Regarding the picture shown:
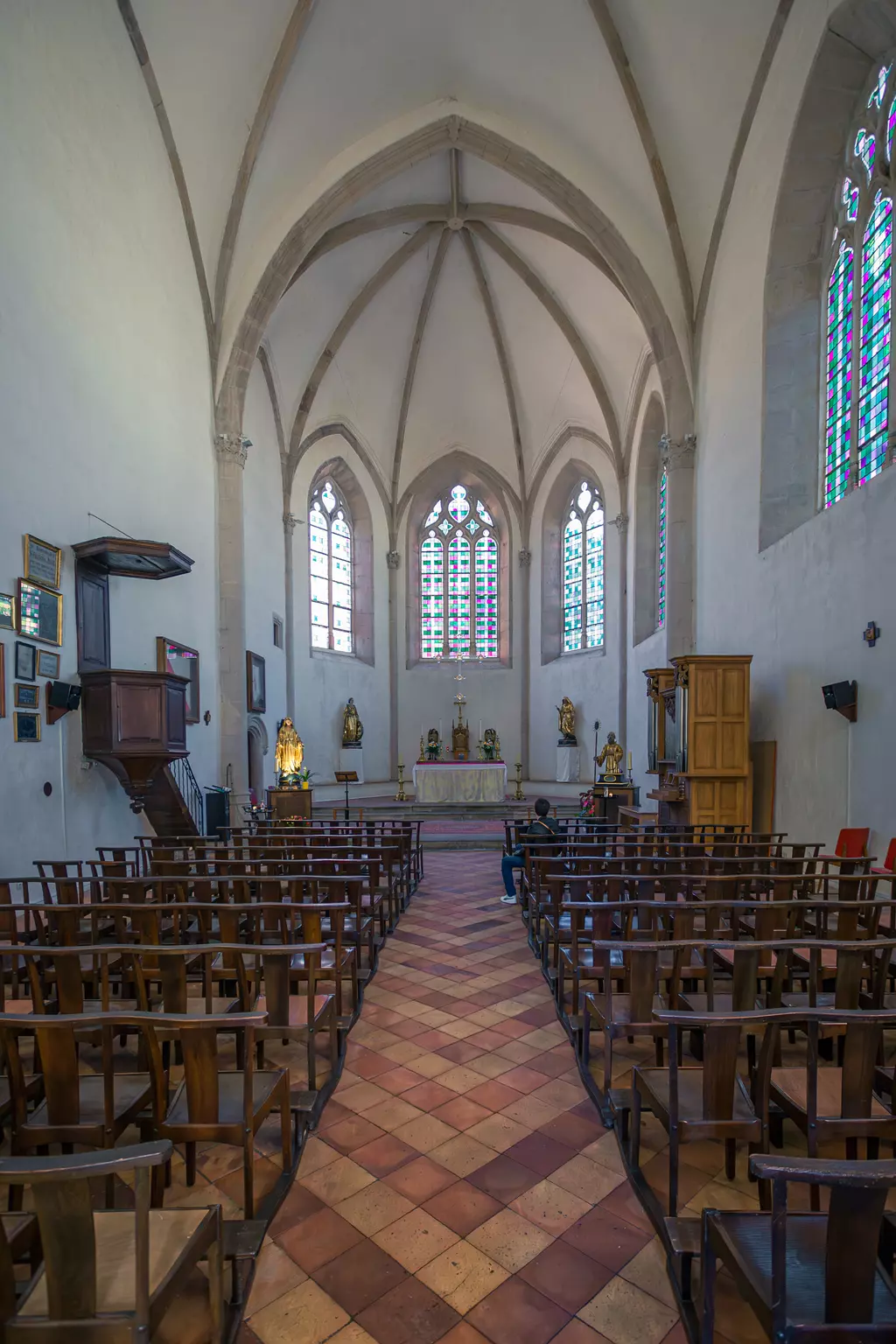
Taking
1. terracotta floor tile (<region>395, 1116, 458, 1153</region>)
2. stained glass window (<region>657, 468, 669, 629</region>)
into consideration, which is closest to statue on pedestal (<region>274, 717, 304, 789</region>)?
stained glass window (<region>657, 468, 669, 629</region>)

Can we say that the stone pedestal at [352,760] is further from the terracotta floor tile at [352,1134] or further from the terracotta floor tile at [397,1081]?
the terracotta floor tile at [352,1134]

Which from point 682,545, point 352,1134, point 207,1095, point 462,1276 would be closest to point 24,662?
point 352,1134

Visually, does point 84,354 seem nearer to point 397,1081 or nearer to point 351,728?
point 397,1081

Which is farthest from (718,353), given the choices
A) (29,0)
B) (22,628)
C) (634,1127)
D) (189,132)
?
(634,1127)

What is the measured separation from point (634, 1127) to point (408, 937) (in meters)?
3.98

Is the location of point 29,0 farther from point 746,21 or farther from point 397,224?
point 397,224

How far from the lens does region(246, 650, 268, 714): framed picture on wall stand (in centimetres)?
1451

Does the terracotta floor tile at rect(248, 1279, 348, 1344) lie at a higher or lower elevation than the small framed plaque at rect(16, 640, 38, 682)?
lower

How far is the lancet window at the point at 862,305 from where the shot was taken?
782 centimetres

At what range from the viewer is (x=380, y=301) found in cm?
1883

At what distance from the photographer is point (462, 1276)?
2531mm

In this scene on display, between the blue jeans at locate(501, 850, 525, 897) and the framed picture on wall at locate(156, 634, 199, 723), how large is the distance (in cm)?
513

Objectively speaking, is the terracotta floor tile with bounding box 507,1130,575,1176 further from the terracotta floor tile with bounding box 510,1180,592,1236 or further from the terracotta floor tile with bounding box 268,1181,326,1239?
the terracotta floor tile with bounding box 268,1181,326,1239

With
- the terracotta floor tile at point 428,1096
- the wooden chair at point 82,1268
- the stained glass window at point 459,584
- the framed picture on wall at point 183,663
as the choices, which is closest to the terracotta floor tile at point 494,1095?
the terracotta floor tile at point 428,1096
